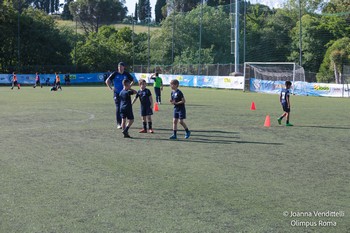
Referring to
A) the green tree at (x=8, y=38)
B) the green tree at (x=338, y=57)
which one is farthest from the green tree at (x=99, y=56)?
the green tree at (x=338, y=57)

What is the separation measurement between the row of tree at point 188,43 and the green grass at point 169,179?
137ft

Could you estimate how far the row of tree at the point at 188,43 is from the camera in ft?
196

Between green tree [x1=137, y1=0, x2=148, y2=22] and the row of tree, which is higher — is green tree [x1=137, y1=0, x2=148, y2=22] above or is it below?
above

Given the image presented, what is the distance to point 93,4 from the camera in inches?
4739

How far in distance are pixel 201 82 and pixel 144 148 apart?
40538 millimetres

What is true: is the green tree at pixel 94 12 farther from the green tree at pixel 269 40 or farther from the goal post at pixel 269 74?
the goal post at pixel 269 74

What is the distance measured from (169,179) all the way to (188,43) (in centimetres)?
Result: 6079

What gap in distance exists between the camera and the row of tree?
59.8m

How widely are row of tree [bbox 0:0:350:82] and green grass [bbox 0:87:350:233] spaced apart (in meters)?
41.8

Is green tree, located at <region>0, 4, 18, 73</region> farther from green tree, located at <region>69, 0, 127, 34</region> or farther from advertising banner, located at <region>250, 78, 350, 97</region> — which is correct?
green tree, located at <region>69, 0, 127, 34</region>

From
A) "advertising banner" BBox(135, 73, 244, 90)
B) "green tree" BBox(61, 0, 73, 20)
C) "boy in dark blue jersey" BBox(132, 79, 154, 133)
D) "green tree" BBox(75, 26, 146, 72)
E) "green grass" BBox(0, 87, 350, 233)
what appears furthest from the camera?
"green tree" BBox(61, 0, 73, 20)

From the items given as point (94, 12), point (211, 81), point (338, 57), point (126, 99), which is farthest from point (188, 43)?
point (94, 12)

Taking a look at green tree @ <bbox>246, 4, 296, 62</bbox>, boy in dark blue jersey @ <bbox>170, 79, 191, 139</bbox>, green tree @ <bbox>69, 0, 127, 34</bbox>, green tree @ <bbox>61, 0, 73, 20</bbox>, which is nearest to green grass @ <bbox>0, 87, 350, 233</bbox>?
boy in dark blue jersey @ <bbox>170, 79, 191, 139</bbox>

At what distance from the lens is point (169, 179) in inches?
344
